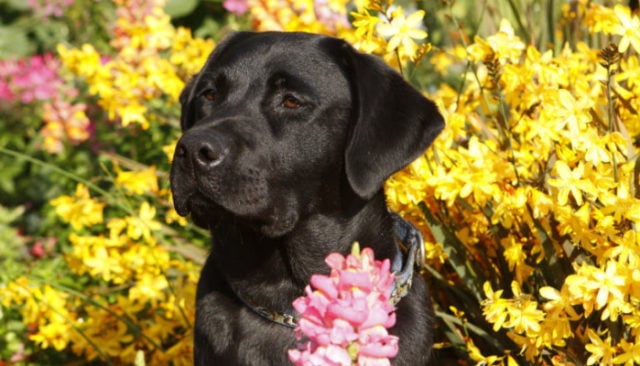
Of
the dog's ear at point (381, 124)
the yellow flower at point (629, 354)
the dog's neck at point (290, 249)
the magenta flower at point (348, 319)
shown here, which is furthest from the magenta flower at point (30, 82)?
the magenta flower at point (348, 319)

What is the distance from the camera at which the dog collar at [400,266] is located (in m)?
2.59

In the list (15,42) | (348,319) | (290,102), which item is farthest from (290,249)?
(15,42)

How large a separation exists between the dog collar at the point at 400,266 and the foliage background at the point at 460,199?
0.11 m

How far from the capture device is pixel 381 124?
2627 millimetres

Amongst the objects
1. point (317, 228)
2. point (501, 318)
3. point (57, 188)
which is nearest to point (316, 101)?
point (317, 228)

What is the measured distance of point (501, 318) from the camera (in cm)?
238

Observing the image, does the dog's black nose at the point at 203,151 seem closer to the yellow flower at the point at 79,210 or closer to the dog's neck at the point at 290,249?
the dog's neck at the point at 290,249

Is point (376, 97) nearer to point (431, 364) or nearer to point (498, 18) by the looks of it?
point (431, 364)

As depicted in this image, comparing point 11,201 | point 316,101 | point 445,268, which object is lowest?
point 11,201

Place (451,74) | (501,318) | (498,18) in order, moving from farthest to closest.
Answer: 1. (451,74)
2. (498,18)
3. (501,318)

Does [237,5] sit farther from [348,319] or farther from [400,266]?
[348,319]

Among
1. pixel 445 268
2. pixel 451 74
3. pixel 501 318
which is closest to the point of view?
pixel 501 318

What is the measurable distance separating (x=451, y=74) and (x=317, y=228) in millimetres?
3956

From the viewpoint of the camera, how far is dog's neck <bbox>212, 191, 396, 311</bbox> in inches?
107
